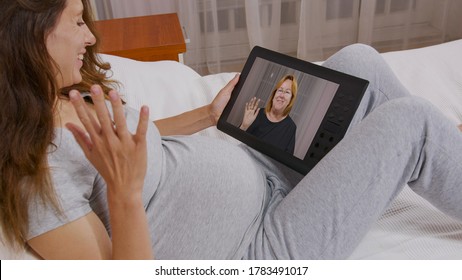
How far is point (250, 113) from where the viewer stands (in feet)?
3.56

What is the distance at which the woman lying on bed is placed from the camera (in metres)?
0.69

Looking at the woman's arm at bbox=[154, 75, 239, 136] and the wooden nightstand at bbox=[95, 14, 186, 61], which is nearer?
the woman's arm at bbox=[154, 75, 239, 136]

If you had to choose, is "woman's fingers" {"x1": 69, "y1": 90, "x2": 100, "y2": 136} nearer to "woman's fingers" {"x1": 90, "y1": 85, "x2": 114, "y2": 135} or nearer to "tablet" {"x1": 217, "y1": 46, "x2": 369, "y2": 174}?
"woman's fingers" {"x1": 90, "y1": 85, "x2": 114, "y2": 135}

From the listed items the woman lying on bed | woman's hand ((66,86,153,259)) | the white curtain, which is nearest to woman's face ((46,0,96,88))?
the woman lying on bed

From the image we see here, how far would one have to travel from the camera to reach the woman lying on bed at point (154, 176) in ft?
2.27

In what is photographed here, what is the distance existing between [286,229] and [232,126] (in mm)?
315

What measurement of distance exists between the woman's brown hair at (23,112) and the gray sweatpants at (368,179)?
1.36 ft

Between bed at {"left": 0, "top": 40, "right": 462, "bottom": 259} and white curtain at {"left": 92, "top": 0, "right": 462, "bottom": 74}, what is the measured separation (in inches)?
31.9

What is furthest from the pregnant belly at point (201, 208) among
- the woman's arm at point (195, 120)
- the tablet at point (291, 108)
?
the woman's arm at point (195, 120)

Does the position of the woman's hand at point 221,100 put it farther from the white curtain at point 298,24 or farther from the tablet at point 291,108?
the white curtain at point 298,24

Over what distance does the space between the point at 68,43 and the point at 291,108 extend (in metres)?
0.47

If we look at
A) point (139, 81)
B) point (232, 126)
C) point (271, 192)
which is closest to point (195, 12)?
point (139, 81)

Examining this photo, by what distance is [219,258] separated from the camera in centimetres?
88
